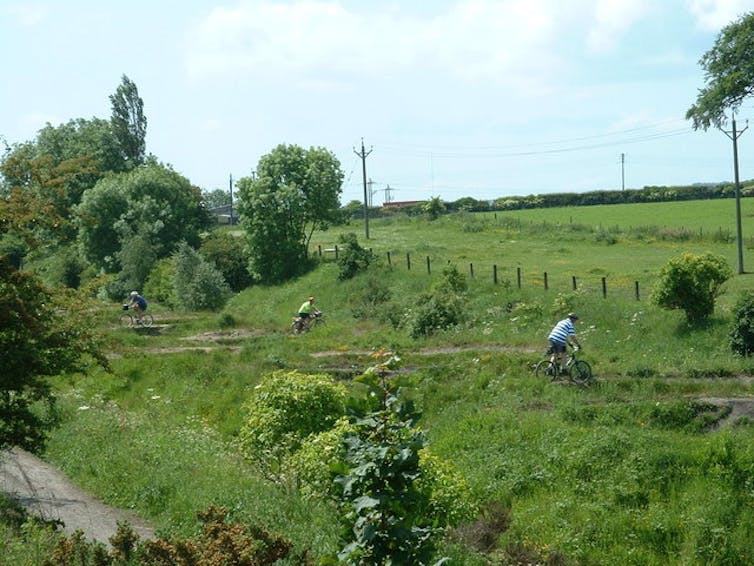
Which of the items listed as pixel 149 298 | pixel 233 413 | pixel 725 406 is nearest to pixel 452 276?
pixel 233 413

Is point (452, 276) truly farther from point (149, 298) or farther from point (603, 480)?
point (149, 298)

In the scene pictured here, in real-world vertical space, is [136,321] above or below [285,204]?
below

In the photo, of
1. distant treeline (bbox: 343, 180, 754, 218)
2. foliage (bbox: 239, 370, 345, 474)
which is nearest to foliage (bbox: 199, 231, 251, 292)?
distant treeline (bbox: 343, 180, 754, 218)

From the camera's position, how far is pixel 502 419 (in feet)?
69.8

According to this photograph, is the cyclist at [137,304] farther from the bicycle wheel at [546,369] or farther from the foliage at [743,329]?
the foliage at [743,329]

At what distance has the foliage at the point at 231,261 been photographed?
178ft

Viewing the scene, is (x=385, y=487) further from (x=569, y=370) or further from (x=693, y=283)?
(x=693, y=283)

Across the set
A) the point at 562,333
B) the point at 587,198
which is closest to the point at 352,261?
the point at 562,333

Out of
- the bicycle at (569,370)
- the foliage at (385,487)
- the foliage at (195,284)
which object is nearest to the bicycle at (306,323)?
the foliage at (195,284)

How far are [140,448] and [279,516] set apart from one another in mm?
6597

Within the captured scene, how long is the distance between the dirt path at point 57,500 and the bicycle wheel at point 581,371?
11076 mm

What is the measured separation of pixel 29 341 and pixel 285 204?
35840mm

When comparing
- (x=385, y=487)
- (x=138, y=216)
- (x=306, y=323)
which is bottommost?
(x=306, y=323)

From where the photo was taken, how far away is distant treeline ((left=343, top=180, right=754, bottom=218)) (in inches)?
3209
